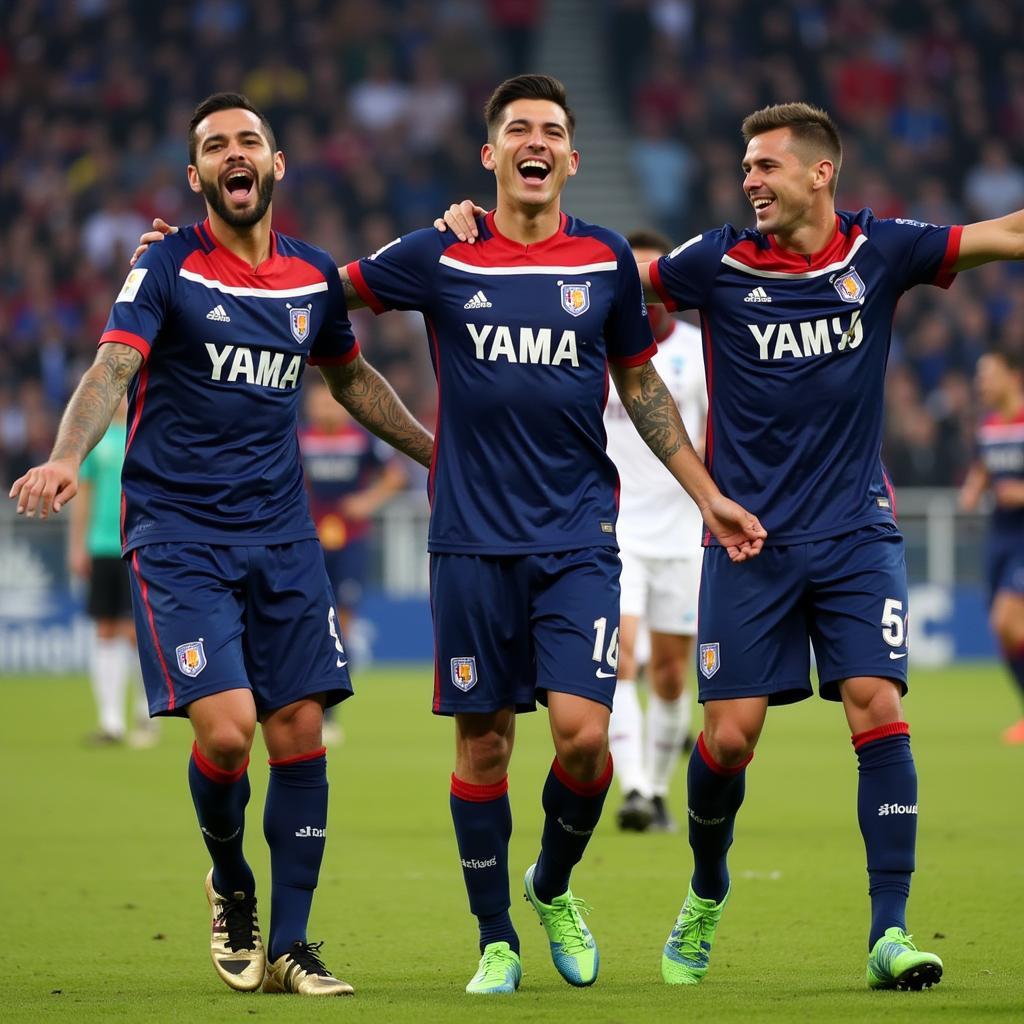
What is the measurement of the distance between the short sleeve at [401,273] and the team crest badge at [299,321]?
23 cm

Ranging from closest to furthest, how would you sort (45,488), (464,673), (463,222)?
(45,488) → (464,673) → (463,222)

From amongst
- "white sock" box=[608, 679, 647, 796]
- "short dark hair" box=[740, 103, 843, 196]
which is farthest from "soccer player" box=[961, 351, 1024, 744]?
"short dark hair" box=[740, 103, 843, 196]

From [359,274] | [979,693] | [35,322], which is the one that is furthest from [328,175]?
[359,274]

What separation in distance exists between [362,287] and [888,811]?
7.24ft

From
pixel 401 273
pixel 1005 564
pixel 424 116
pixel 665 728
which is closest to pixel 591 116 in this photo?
pixel 424 116

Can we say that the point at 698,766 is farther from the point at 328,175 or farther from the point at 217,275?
the point at 328,175

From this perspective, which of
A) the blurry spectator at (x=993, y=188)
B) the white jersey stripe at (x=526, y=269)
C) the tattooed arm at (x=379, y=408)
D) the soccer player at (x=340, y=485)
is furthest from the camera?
the blurry spectator at (x=993, y=188)

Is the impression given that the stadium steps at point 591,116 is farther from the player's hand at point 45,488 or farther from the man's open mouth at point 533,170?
the player's hand at point 45,488

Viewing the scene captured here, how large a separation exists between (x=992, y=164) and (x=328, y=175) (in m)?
8.40

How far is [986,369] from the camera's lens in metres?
14.1

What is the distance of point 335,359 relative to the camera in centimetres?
623

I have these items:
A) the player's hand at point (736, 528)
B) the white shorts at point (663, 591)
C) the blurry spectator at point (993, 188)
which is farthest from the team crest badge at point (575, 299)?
the blurry spectator at point (993, 188)

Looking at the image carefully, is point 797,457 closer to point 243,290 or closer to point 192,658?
point 243,290

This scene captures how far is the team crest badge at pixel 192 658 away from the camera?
5617mm
